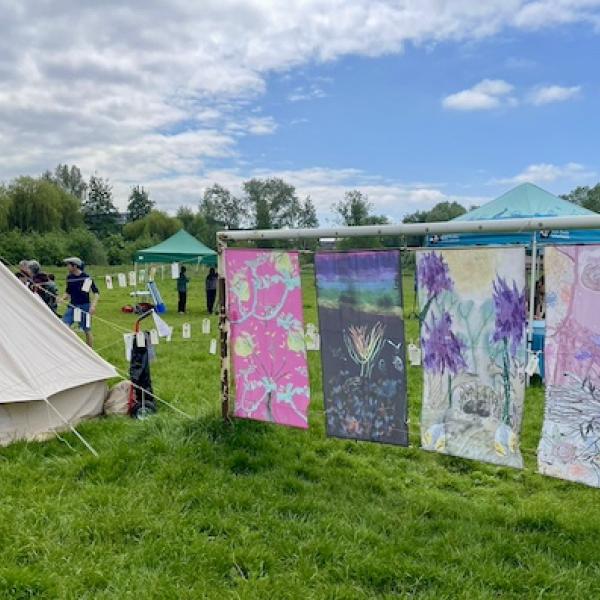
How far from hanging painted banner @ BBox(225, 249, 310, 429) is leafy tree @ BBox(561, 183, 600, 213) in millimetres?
39717

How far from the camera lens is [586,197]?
151ft

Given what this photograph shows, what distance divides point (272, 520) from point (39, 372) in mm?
2692

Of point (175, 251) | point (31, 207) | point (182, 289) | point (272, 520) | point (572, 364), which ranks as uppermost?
point (31, 207)

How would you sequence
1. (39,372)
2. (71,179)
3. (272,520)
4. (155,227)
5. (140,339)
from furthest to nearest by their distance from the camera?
(71,179) < (155,227) < (140,339) < (39,372) < (272,520)

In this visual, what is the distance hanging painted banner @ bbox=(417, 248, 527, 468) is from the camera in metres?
3.26

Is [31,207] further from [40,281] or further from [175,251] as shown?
[40,281]

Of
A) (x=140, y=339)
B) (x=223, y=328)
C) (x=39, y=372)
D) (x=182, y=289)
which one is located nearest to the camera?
(x=223, y=328)

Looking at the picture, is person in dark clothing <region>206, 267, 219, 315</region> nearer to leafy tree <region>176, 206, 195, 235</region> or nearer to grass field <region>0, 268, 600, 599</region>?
grass field <region>0, 268, 600, 599</region>

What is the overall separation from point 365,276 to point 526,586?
192 cm

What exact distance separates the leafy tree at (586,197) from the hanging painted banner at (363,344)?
39.9 meters

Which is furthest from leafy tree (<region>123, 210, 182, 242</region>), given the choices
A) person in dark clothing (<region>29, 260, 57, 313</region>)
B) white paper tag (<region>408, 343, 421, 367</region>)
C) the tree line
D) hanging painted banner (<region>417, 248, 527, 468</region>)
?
hanging painted banner (<region>417, 248, 527, 468</region>)

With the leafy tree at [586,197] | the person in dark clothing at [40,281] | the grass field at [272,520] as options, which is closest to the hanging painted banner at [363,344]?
the grass field at [272,520]

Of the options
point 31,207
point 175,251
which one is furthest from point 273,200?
point 175,251

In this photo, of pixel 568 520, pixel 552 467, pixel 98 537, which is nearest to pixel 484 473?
pixel 568 520
